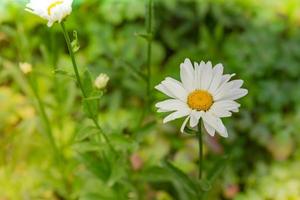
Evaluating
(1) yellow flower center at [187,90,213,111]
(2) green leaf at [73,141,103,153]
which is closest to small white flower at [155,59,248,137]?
(1) yellow flower center at [187,90,213,111]

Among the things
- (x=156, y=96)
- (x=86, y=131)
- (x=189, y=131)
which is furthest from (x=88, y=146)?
(x=156, y=96)

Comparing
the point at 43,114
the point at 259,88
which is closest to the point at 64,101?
the point at 43,114

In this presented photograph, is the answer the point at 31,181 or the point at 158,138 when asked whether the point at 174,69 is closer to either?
the point at 158,138

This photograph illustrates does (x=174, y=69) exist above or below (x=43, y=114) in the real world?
above

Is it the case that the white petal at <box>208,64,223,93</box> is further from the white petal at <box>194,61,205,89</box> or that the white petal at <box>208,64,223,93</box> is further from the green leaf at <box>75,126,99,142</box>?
the green leaf at <box>75,126,99,142</box>

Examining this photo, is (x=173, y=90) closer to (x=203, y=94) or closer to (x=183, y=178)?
(x=203, y=94)
